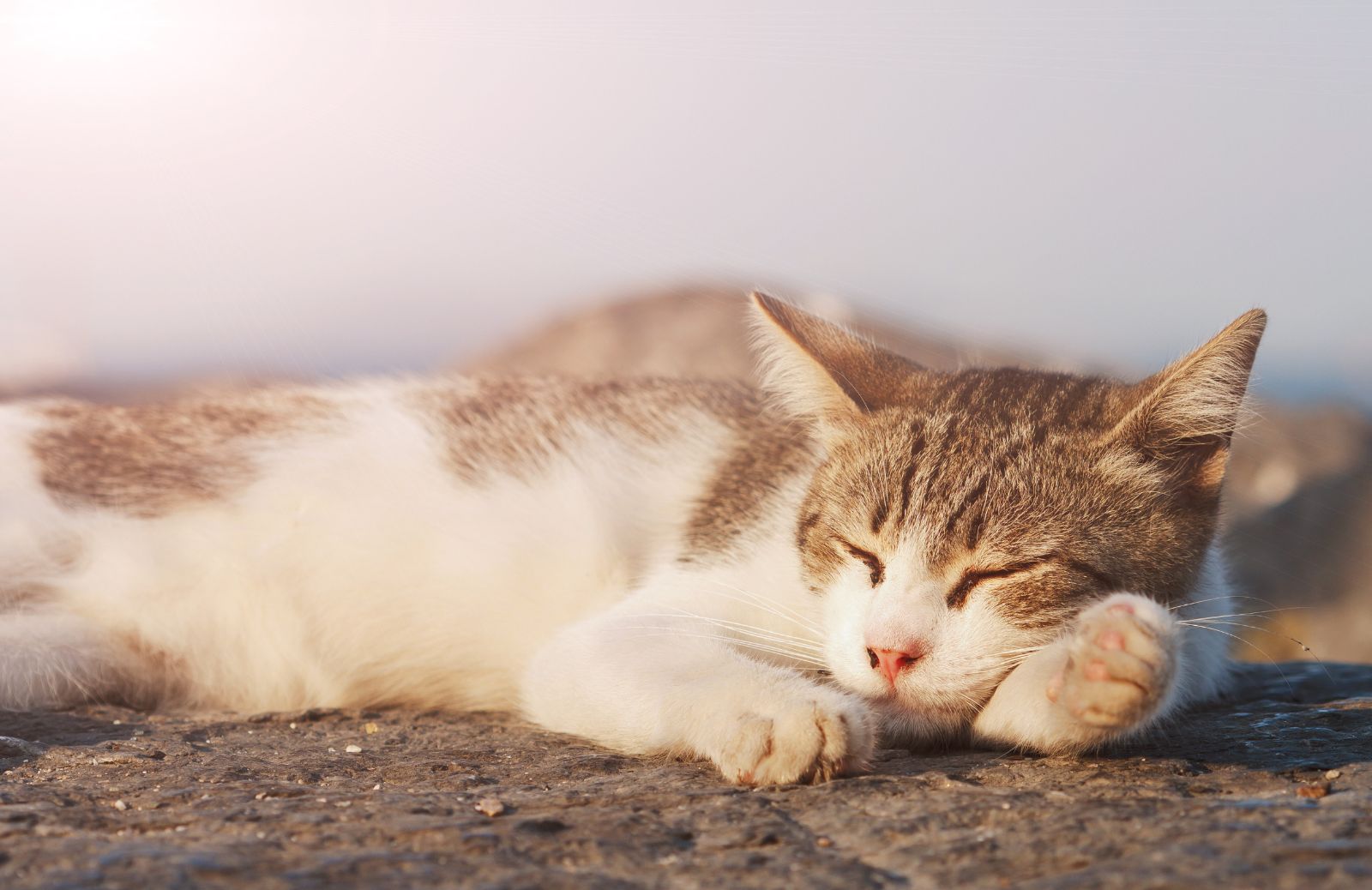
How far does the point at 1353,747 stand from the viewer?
3.01 metres

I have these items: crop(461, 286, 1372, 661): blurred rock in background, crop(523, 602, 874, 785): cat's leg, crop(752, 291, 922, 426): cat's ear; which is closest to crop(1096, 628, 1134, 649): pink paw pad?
crop(523, 602, 874, 785): cat's leg

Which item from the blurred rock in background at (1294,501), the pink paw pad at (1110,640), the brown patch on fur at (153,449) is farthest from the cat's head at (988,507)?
the blurred rock in background at (1294,501)

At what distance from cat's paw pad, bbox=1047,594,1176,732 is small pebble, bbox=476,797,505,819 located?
4.17 ft

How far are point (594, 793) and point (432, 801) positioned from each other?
35 cm

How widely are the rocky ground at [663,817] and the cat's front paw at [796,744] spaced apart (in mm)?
51

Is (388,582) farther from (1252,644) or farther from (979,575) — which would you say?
(1252,644)

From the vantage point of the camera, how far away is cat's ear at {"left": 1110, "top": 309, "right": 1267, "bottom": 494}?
3.17 meters

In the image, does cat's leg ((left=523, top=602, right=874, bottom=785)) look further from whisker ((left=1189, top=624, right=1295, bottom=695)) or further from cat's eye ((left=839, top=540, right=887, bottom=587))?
whisker ((left=1189, top=624, right=1295, bottom=695))

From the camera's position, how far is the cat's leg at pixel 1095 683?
99.3 inches

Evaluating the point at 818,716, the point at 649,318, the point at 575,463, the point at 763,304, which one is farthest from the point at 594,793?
the point at 649,318

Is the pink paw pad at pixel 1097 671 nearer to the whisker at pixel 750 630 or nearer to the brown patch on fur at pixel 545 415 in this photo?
the whisker at pixel 750 630

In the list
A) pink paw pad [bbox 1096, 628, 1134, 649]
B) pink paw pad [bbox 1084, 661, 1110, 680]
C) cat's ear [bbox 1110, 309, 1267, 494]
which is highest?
cat's ear [bbox 1110, 309, 1267, 494]

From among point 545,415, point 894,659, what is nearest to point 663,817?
point 894,659

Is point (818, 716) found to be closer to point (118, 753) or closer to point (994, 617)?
point (994, 617)
